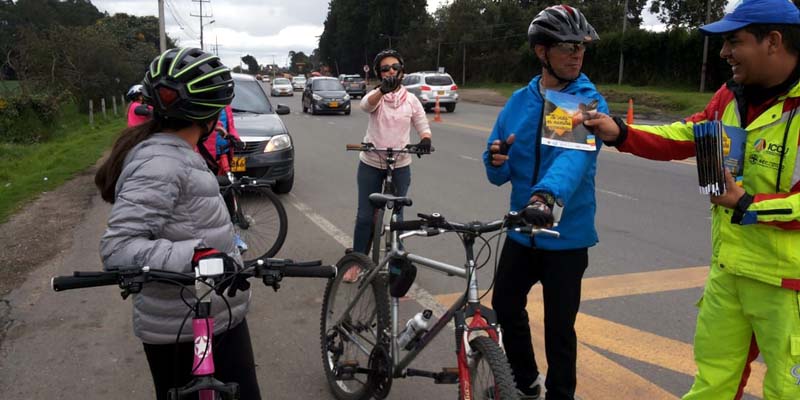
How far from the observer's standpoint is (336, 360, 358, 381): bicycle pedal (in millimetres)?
3539

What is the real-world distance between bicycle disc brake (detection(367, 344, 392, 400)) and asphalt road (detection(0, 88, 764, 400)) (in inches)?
14.9

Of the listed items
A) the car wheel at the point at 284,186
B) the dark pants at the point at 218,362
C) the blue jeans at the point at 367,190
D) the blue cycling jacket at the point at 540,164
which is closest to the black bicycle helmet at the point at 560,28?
the blue cycling jacket at the point at 540,164

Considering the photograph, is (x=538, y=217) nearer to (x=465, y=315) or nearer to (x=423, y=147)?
(x=465, y=315)

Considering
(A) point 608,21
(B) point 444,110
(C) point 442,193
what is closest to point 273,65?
(A) point 608,21

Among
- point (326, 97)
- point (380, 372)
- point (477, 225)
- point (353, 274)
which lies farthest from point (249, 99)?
point (326, 97)

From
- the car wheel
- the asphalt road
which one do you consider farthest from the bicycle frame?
the car wheel

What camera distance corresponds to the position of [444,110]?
29.3 meters

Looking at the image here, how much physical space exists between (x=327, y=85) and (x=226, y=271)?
26.8 meters

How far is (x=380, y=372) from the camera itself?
10.9 ft

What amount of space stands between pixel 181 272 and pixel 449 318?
1185 mm

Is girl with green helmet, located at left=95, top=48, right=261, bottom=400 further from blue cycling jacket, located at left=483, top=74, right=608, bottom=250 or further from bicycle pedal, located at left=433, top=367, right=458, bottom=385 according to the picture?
blue cycling jacket, located at left=483, top=74, right=608, bottom=250

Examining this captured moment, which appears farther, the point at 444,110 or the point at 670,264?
the point at 444,110

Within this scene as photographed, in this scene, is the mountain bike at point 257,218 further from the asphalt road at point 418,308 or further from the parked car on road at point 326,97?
the parked car on road at point 326,97

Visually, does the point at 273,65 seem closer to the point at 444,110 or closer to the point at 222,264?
the point at 444,110
